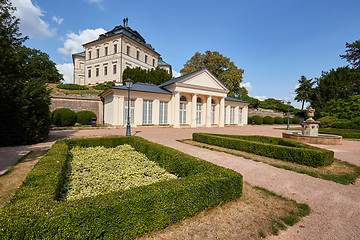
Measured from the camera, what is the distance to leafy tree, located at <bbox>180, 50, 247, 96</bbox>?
39281 millimetres

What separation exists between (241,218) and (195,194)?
943 mm

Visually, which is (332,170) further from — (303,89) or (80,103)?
(303,89)

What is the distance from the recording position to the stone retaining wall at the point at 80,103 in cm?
2241

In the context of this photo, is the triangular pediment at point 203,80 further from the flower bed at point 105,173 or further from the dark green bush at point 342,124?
the flower bed at point 105,173

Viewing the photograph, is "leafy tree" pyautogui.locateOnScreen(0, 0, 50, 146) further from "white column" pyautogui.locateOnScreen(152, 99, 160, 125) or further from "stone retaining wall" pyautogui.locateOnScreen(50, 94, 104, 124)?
"stone retaining wall" pyautogui.locateOnScreen(50, 94, 104, 124)

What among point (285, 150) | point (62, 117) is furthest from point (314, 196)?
point (62, 117)

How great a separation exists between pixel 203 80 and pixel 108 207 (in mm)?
22960

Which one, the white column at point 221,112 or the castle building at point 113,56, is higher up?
the castle building at point 113,56

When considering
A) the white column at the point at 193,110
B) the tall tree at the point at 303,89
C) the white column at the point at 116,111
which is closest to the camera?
the white column at the point at 116,111

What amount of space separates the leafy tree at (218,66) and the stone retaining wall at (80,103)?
2404 centimetres

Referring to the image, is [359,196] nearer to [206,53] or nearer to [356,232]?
[356,232]

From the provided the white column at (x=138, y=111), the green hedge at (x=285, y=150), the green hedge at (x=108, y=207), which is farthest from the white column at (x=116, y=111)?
the green hedge at (x=108, y=207)

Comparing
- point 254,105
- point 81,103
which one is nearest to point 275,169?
point 81,103

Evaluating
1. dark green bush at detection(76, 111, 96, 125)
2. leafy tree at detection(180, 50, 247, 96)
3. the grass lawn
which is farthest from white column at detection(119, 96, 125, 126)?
leafy tree at detection(180, 50, 247, 96)
